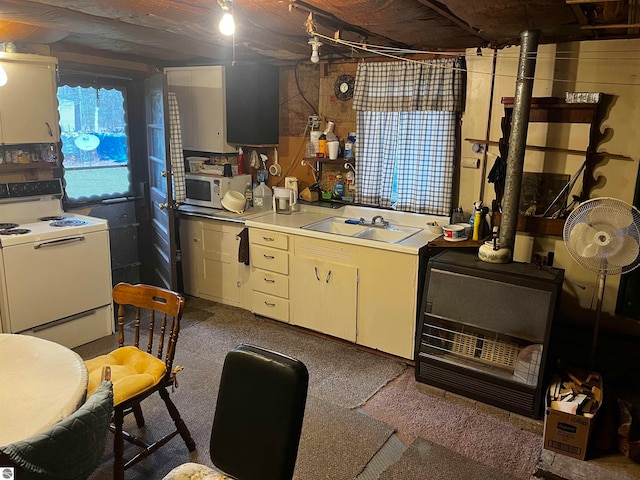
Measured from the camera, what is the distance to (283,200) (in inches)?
170

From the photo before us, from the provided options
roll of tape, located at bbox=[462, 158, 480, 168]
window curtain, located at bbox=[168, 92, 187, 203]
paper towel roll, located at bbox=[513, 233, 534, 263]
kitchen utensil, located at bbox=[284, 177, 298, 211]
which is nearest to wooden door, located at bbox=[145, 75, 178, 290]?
window curtain, located at bbox=[168, 92, 187, 203]

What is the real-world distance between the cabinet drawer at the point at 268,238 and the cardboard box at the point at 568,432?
82.3 inches

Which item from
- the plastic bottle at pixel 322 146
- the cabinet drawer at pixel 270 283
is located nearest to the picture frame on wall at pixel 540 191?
the plastic bottle at pixel 322 146

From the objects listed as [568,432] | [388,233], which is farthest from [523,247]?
[568,432]

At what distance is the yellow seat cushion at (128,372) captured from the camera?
7.21ft

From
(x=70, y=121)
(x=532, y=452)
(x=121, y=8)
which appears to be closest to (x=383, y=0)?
(x=121, y=8)

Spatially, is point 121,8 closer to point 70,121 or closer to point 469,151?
point 70,121

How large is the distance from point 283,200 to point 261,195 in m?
0.33

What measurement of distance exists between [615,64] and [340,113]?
1.95 meters

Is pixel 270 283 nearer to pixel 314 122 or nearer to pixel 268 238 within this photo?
pixel 268 238

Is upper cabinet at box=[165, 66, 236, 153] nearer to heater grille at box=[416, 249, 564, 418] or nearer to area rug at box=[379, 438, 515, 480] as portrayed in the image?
heater grille at box=[416, 249, 564, 418]

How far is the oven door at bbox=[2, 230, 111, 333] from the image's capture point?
3281mm

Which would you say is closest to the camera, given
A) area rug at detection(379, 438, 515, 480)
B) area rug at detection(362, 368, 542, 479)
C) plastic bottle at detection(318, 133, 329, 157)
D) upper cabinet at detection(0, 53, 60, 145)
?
area rug at detection(379, 438, 515, 480)

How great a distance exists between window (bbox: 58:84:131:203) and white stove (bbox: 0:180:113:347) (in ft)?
1.41
